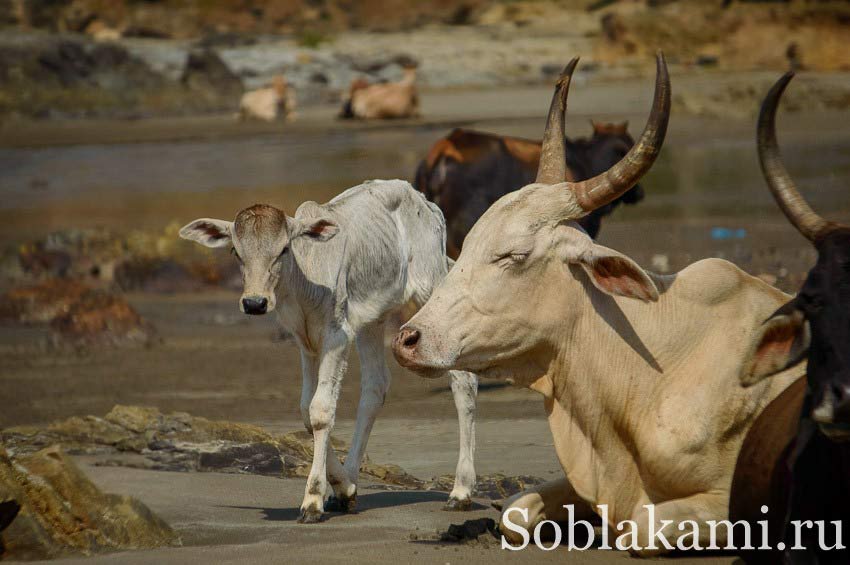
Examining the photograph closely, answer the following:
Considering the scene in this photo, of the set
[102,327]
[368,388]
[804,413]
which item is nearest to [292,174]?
[102,327]

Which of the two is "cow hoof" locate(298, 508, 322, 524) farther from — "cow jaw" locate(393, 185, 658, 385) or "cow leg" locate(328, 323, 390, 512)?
"cow jaw" locate(393, 185, 658, 385)

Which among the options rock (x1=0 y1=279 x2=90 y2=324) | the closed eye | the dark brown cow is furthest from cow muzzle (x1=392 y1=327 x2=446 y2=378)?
rock (x1=0 y1=279 x2=90 y2=324)

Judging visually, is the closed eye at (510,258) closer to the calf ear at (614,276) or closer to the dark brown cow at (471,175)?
the calf ear at (614,276)

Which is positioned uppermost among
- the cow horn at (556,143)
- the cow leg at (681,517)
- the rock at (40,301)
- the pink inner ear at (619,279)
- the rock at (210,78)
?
the cow horn at (556,143)

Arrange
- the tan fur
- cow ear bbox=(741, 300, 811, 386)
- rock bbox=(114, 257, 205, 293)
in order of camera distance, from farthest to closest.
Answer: the tan fur → rock bbox=(114, 257, 205, 293) → cow ear bbox=(741, 300, 811, 386)

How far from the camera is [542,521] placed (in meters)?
6.08

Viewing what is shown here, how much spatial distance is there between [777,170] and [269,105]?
27.1 meters

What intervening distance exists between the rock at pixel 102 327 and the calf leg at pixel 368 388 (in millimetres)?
5535

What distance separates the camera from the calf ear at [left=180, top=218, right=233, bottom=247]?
776 centimetres

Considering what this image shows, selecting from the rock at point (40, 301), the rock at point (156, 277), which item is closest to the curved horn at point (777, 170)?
the rock at point (40, 301)

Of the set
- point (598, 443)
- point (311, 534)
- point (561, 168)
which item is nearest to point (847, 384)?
point (598, 443)

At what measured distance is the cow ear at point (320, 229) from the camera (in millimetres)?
7727

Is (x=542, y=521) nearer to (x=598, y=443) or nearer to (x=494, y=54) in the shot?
(x=598, y=443)

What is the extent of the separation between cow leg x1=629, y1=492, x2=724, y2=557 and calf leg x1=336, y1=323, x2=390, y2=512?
2.28 metres
